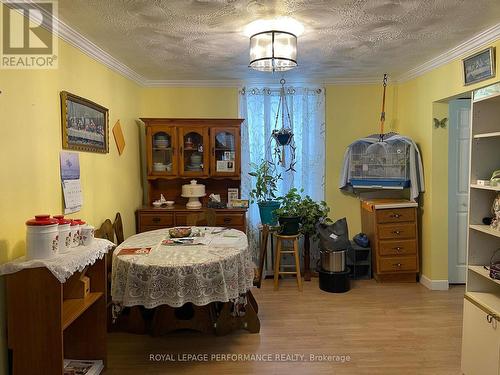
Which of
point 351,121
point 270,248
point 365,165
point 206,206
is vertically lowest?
point 270,248

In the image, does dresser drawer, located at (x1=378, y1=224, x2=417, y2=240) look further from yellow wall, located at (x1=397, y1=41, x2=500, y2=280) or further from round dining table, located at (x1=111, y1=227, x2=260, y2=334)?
round dining table, located at (x1=111, y1=227, x2=260, y2=334)

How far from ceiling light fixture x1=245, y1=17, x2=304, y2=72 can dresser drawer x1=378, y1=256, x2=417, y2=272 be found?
8.32 feet

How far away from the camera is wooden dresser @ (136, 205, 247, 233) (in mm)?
4164

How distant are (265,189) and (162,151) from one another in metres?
1.27

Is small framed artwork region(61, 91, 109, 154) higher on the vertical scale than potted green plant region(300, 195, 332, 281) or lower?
higher

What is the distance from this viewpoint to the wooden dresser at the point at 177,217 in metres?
4.16

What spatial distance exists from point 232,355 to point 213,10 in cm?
234

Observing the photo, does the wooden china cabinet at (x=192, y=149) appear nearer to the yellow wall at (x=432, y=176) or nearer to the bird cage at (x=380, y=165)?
the bird cage at (x=380, y=165)

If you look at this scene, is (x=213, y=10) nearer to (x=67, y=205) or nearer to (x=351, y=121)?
(x=67, y=205)

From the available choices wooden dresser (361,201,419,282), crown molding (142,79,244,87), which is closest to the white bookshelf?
wooden dresser (361,201,419,282)

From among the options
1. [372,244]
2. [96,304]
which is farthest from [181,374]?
[372,244]

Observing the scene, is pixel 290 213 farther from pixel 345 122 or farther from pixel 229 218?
pixel 345 122

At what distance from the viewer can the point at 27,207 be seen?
227 cm

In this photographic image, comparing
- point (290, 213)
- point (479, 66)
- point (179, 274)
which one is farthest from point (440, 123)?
point (179, 274)
